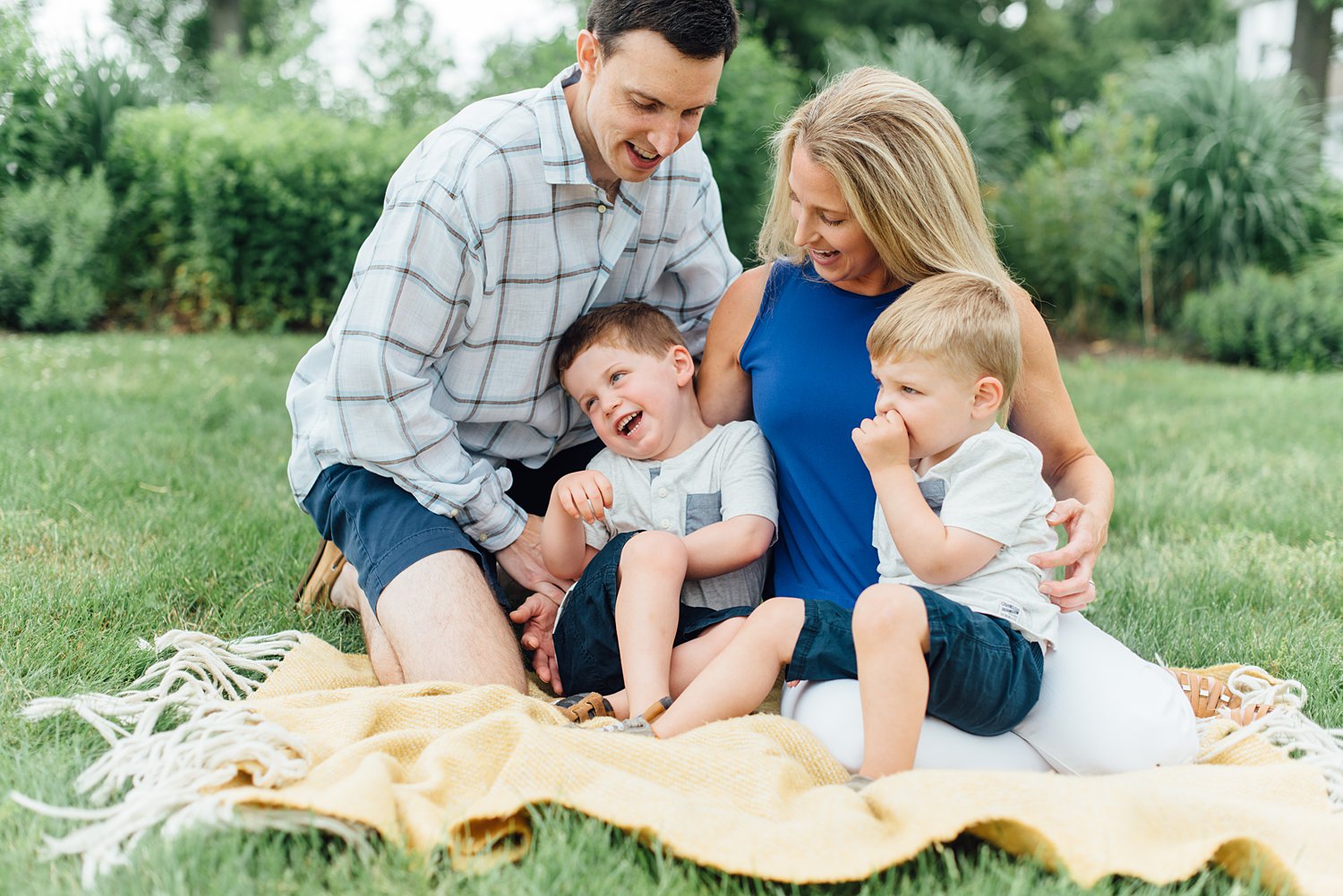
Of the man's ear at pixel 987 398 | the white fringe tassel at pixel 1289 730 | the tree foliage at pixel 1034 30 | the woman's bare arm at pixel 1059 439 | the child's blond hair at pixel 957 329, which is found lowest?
the white fringe tassel at pixel 1289 730

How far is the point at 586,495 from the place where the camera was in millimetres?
2518

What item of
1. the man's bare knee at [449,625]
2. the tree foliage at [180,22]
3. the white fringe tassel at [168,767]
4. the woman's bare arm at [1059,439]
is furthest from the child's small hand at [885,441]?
the tree foliage at [180,22]

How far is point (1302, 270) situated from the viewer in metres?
9.12

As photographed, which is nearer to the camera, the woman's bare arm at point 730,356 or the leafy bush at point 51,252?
the woman's bare arm at point 730,356

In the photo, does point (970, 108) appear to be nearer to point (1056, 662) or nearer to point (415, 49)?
point (415, 49)

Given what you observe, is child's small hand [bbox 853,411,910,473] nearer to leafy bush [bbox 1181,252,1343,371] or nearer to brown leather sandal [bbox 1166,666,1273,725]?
brown leather sandal [bbox 1166,666,1273,725]

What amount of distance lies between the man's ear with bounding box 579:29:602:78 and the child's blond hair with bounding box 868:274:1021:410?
0.99m

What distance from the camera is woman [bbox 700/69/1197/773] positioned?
2.13 meters

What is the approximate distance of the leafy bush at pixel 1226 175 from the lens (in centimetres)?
917

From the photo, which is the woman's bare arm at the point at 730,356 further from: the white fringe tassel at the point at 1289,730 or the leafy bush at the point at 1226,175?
the leafy bush at the point at 1226,175

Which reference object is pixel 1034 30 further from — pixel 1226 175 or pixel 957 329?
pixel 957 329

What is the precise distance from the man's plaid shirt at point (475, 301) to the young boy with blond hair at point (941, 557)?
35.7 inches

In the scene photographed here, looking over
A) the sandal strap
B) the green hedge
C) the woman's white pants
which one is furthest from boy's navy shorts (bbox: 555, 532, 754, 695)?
the green hedge

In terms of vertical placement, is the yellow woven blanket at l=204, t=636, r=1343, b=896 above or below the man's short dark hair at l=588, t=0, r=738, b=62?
below
